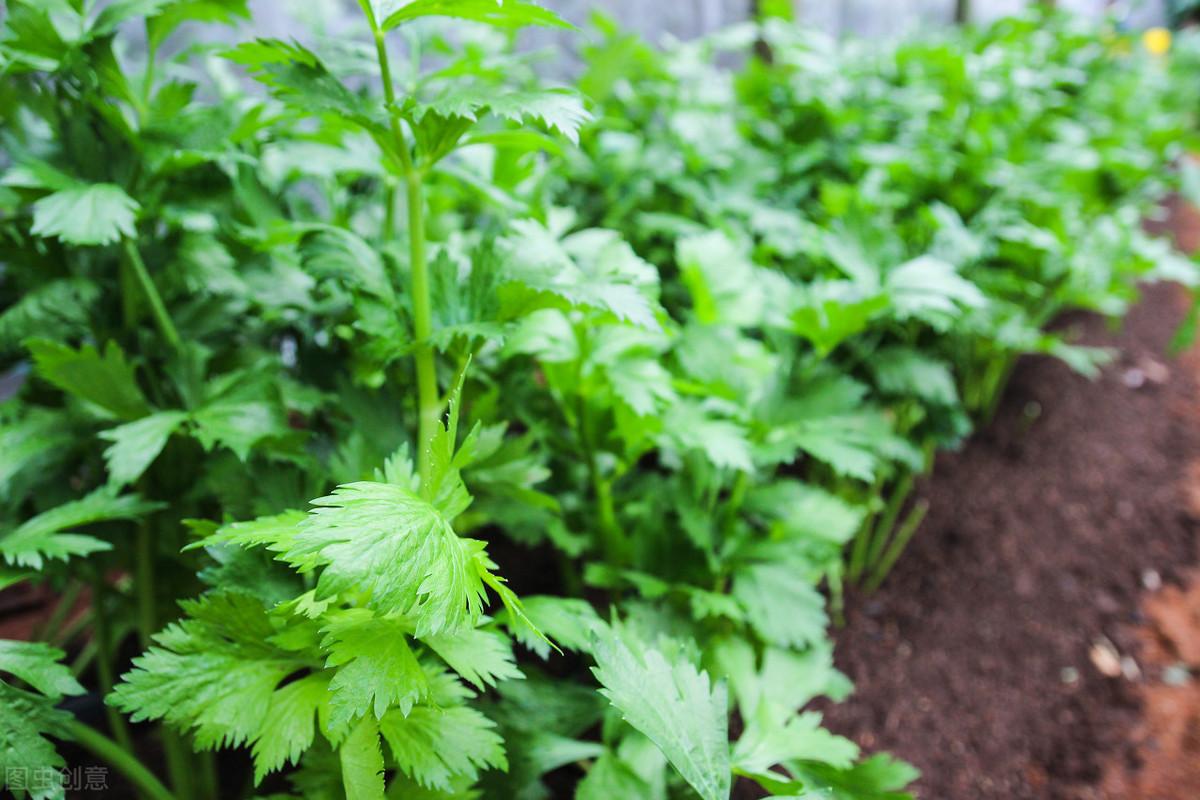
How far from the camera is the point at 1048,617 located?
4.68 feet

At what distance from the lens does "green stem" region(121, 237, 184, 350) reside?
820 millimetres

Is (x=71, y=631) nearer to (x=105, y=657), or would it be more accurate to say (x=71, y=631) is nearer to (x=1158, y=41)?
(x=105, y=657)

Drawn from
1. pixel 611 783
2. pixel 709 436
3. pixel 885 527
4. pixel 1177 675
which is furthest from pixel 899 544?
pixel 611 783

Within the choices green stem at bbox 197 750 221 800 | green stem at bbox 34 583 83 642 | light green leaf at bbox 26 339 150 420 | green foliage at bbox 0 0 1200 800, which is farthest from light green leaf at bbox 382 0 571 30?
green stem at bbox 34 583 83 642

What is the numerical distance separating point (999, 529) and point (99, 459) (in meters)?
1.66

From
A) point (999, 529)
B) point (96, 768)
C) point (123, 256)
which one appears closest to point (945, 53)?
point (999, 529)

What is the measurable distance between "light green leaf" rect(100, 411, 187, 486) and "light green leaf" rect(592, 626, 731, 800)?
490 millimetres

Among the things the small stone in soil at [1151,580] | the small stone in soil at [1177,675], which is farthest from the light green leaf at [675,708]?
the small stone in soil at [1151,580]

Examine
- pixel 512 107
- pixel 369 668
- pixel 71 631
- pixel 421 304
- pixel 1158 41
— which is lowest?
pixel 71 631

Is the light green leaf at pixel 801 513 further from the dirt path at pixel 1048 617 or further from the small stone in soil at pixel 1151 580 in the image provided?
the small stone in soil at pixel 1151 580

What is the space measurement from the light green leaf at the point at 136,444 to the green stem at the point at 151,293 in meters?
0.13

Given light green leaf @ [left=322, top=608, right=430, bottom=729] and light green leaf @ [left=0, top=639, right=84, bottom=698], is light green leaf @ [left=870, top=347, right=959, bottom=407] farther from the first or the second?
light green leaf @ [left=0, top=639, right=84, bottom=698]

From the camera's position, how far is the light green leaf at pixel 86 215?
0.70 m

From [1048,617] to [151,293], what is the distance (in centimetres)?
161
